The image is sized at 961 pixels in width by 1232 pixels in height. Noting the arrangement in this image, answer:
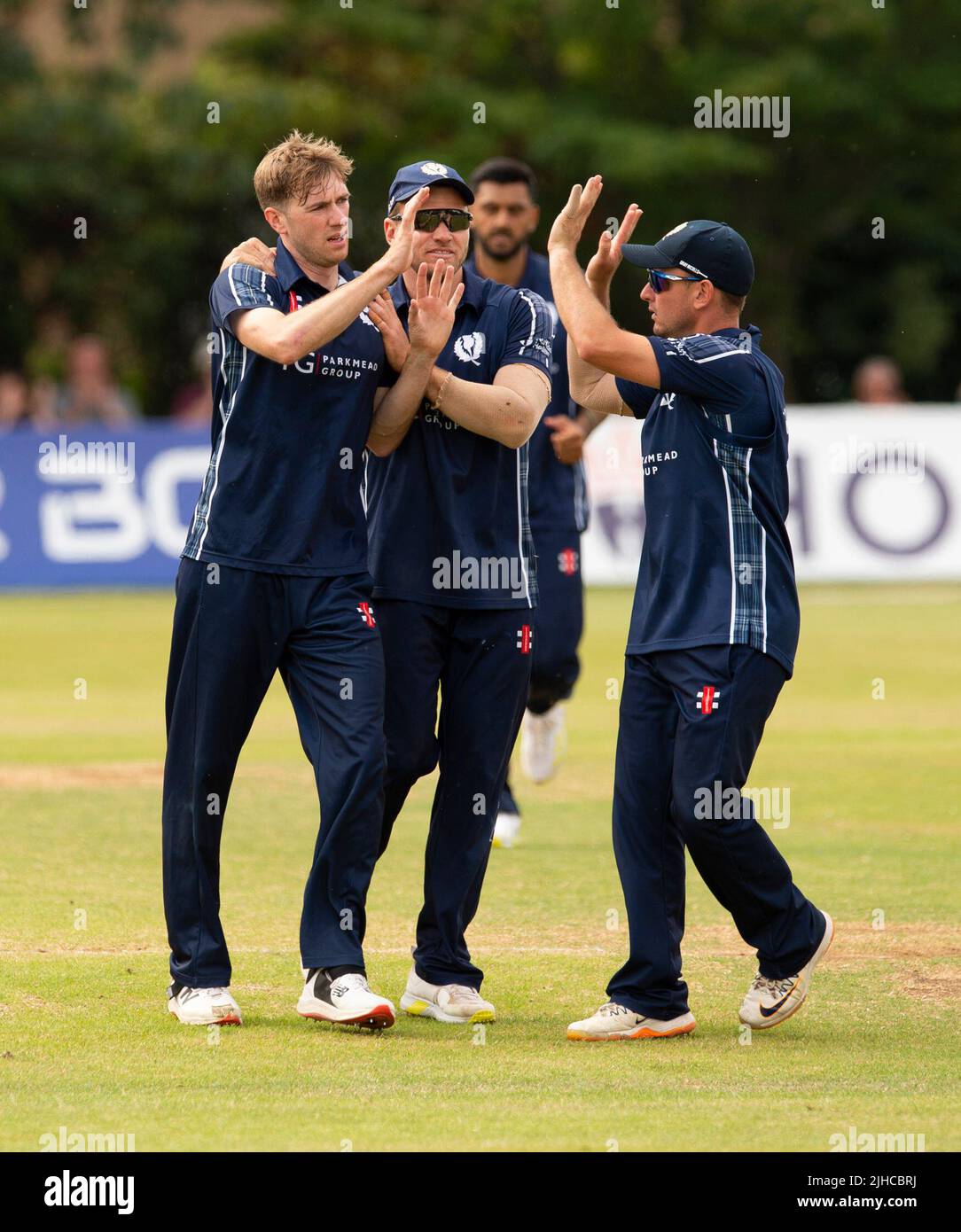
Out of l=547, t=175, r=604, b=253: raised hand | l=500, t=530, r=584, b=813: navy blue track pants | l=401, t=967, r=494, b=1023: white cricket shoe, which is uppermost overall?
l=547, t=175, r=604, b=253: raised hand

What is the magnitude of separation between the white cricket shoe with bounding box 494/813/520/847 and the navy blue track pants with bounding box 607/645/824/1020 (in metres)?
A: 3.44

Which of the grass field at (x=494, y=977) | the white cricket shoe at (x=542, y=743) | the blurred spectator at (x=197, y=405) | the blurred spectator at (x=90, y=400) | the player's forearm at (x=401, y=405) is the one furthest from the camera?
the blurred spectator at (x=197, y=405)

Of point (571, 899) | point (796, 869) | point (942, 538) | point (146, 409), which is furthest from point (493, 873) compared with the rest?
point (146, 409)

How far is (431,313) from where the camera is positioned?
22.3 ft

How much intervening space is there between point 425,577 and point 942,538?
15868 mm

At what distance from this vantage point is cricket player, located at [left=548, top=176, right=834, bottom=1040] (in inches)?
259

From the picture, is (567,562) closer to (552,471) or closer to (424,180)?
(552,471)

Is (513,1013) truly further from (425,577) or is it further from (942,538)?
(942,538)

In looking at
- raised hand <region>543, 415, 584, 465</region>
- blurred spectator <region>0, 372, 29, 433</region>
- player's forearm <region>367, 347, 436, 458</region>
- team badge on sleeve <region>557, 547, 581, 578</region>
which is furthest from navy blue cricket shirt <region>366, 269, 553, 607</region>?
blurred spectator <region>0, 372, 29, 433</region>

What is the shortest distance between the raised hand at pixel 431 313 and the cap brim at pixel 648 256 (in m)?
0.58

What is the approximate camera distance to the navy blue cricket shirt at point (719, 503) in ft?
21.6
